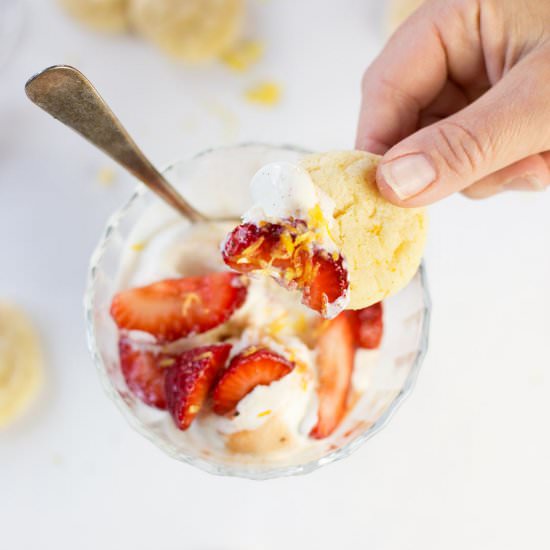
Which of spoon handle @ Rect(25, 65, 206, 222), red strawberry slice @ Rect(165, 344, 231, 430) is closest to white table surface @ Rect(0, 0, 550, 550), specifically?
red strawberry slice @ Rect(165, 344, 231, 430)

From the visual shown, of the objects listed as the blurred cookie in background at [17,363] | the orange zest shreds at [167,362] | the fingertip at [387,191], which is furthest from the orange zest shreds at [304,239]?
the blurred cookie in background at [17,363]

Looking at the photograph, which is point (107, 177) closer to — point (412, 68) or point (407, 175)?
point (412, 68)

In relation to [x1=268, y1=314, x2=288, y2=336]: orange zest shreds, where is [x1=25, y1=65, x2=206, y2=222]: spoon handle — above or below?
above

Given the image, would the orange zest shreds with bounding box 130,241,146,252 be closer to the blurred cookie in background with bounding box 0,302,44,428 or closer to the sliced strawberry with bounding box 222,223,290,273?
the blurred cookie in background with bounding box 0,302,44,428

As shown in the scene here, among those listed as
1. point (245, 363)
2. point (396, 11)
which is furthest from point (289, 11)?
point (245, 363)

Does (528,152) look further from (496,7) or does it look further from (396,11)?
(396,11)
